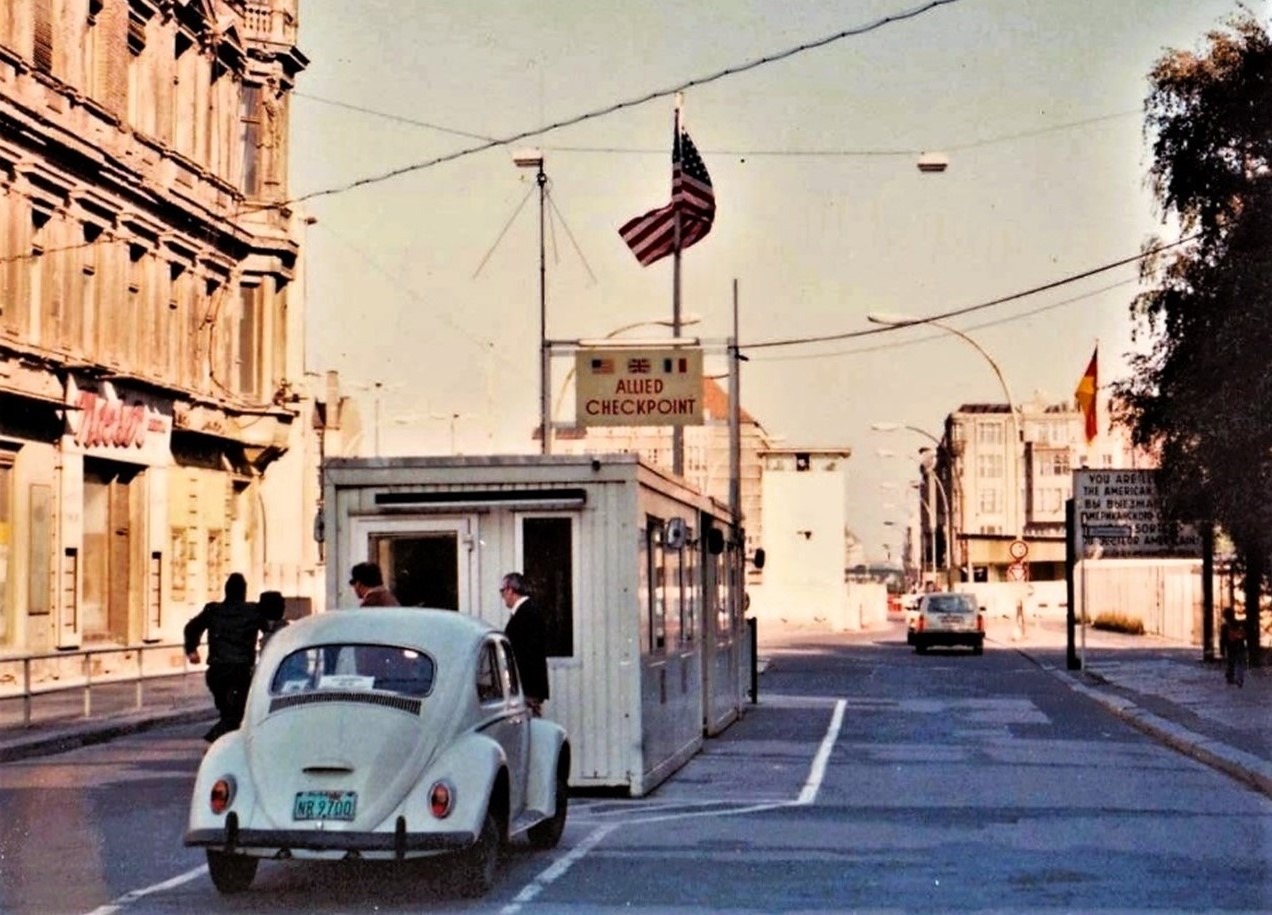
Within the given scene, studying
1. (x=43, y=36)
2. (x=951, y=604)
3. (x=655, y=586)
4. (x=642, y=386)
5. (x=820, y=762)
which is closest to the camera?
(x=655, y=586)

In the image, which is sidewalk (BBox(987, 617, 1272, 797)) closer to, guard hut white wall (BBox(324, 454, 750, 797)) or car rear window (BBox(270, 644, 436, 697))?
guard hut white wall (BBox(324, 454, 750, 797))

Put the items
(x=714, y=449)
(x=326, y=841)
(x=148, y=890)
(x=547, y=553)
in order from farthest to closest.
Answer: (x=714, y=449), (x=547, y=553), (x=148, y=890), (x=326, y=841)

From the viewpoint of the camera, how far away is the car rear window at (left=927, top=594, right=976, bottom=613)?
207ft

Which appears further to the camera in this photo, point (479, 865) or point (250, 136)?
point (250, 136)

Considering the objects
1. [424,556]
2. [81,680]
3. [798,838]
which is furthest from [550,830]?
[81,680]

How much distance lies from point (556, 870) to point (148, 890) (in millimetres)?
2384

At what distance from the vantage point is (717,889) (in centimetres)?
1309

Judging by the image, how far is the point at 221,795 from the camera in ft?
41.3

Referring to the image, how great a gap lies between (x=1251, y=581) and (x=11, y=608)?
23.4 metres

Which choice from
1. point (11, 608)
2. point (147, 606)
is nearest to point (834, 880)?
point (11, 608)

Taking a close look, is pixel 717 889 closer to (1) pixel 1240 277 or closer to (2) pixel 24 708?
(2) pixel 24 708

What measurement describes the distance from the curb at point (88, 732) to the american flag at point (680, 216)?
1143 centimetres

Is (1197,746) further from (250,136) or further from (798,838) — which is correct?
(250,136)

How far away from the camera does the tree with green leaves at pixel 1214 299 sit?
34.3m
